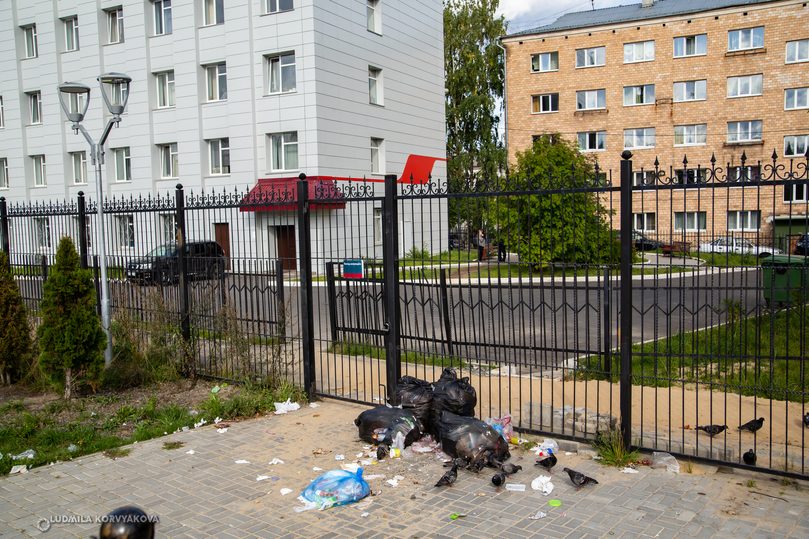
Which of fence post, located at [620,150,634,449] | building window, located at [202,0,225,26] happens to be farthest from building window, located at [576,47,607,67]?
fence post, located at [620,150,634,449]

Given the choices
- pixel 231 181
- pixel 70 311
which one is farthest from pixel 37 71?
pixel 70 311

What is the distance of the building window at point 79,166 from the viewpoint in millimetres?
30734

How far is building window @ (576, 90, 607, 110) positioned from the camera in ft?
123

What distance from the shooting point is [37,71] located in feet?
103

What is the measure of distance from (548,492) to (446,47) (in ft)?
126

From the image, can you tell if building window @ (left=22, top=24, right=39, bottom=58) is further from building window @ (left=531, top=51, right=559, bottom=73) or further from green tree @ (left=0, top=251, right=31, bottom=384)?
green tree @ (left=0, top=251, right=31, bottom=384)

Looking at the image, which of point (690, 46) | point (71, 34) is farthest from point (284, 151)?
point (690, 46)

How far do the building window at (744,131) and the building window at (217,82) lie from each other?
96.2ft

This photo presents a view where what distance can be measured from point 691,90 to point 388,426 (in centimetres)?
3739

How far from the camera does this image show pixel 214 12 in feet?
84.9

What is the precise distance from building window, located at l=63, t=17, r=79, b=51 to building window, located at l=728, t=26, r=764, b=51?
3691cm

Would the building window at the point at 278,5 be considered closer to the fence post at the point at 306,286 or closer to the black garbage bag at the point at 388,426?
the fence post at the point at 306,286

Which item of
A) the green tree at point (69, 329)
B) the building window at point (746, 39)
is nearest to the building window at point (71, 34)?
the green tree at point (69, 329)

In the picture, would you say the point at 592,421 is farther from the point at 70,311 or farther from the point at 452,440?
the point at 70,311
